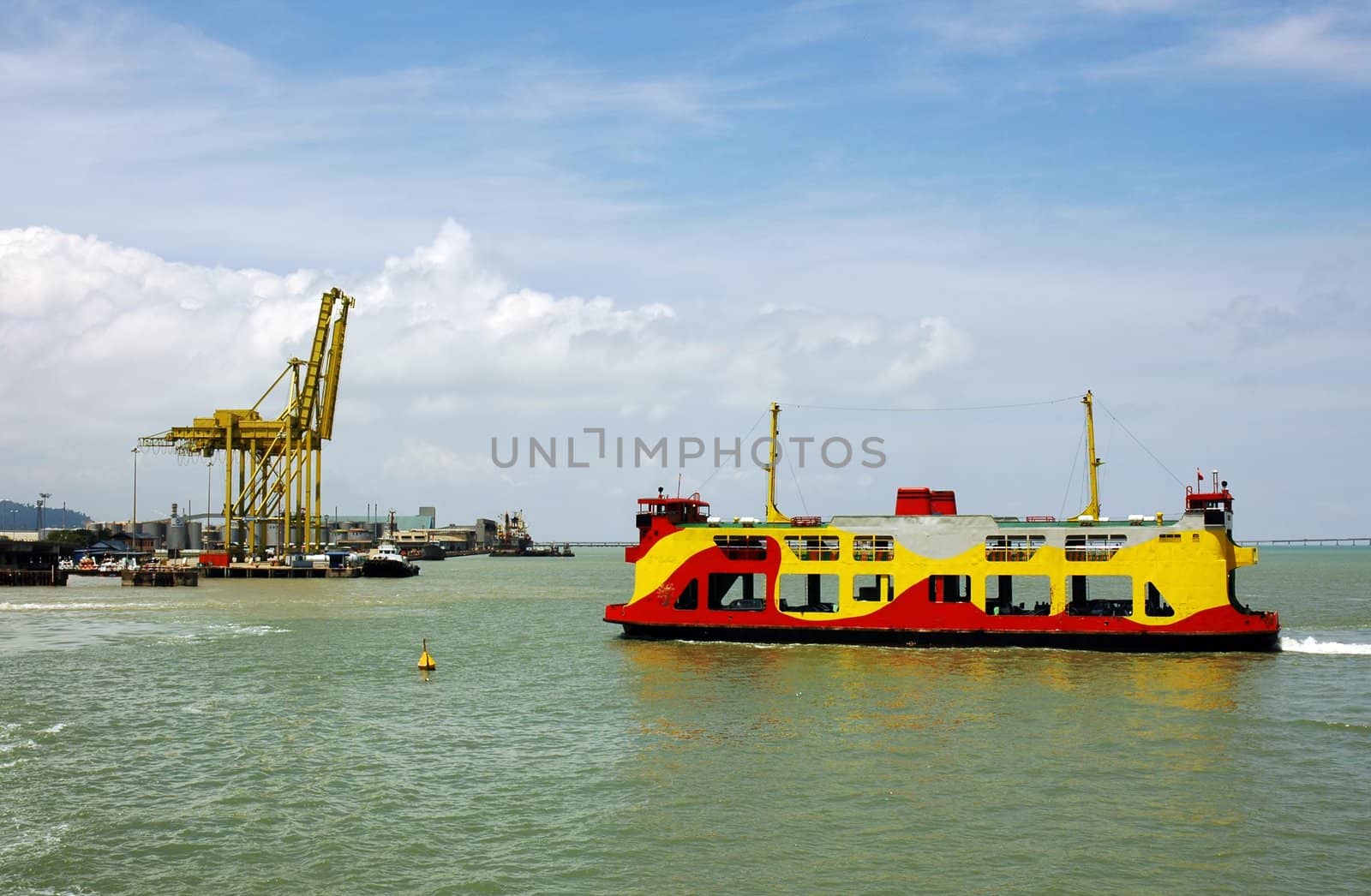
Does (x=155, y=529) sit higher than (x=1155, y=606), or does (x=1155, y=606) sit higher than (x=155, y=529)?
(x=155, y=529)

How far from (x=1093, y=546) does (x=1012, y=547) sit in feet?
8.67

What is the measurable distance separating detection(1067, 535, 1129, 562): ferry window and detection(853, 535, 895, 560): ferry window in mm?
5947

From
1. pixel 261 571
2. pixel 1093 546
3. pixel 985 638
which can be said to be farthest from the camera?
pixel 261 571

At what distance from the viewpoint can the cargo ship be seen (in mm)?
36969

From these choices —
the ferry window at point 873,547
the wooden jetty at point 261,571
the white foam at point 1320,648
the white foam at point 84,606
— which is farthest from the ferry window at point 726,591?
the wooden jetty at point 261,571

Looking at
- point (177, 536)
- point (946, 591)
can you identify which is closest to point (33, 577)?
point (177, 536)

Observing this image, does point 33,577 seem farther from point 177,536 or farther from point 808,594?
point 808,594

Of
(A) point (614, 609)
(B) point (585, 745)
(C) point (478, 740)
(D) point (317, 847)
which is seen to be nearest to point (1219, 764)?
(B) point (585, 745)

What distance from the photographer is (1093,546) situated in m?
38.2

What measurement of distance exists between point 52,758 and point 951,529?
27.6 metres

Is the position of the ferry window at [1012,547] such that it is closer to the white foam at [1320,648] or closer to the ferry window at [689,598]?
the white foam at [1320,648]

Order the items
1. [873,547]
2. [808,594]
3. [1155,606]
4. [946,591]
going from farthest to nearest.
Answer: [946,591]
[808,594]
[873,547]
[1155,606]

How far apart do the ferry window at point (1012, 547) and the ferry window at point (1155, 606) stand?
153 inches

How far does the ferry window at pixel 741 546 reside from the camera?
41.1 meters
